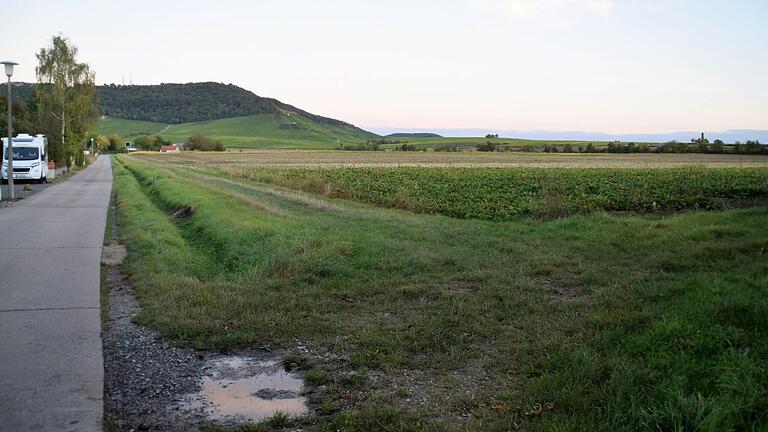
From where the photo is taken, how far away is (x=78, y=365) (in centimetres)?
525

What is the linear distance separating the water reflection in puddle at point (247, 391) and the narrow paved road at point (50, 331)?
33.1 inches

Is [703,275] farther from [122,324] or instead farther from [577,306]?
[122,324]

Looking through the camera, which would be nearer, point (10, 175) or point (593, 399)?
point (593, 399)

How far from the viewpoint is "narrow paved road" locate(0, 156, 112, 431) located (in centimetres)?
433

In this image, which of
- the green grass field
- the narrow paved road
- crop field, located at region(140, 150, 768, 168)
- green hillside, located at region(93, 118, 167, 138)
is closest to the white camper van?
the narrow paved road

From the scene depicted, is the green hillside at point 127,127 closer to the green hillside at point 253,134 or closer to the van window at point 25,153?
the green hillside at point 253,134

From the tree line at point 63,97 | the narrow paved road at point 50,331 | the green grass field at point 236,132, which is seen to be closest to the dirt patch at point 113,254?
the narrow paved road at point 50,331

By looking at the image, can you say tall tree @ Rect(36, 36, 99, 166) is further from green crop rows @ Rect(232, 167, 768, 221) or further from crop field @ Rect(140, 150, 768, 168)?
green crop rows @ Rect(232, 167, 768, 221)

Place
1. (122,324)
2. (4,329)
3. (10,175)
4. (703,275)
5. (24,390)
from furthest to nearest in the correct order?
(10,175)
(703,275)
(122,324)
(4,329)
(24,390)

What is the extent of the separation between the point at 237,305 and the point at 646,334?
4641 mm

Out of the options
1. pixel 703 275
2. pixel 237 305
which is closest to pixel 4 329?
pixel 237 305

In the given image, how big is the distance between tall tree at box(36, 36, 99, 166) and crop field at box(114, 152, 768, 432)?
41.4 metres

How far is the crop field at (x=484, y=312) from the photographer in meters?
→ 4.28

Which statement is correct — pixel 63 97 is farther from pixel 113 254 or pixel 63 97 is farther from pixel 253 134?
pixel 253 134
